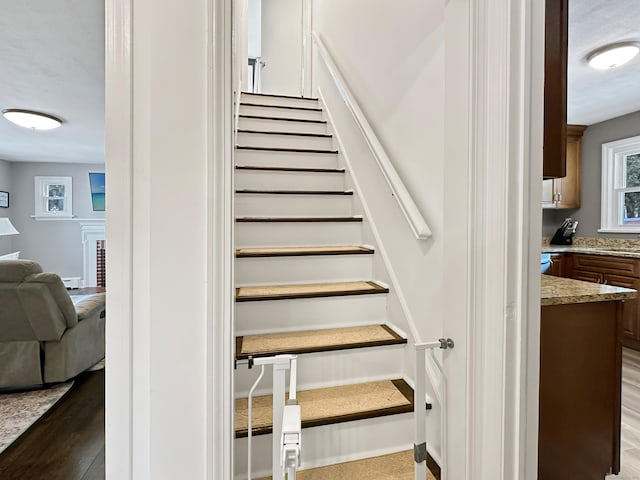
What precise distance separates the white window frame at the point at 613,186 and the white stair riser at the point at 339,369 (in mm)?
3741

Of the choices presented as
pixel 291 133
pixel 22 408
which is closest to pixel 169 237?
pixel 291 133

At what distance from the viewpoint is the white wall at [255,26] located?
16.6 feet

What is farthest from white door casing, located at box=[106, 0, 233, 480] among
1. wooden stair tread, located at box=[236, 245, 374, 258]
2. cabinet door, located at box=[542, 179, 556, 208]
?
cabinet door, located at box=[542, 179, 556, 208]

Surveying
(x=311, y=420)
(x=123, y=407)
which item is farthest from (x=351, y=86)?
(x=123, y=407)

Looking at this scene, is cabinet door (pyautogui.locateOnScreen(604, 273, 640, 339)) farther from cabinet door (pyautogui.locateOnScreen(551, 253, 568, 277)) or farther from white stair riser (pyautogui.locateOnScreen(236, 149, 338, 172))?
white stair riser (pyautogui.locateOnScreen(236, 149, 338, 172))

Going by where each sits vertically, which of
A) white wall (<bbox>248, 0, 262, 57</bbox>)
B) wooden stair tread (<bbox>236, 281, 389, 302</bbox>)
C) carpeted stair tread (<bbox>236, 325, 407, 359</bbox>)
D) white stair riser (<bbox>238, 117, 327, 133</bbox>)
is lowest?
carpeted stair tread (<bbox>236, 325, 407, 359</bbox>)

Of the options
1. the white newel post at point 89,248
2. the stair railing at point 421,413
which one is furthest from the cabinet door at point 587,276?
the white newel post at point 89,248

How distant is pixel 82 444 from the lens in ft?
6.52

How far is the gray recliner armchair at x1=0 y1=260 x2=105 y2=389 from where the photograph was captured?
232 centimetres

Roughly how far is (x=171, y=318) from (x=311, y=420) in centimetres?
81

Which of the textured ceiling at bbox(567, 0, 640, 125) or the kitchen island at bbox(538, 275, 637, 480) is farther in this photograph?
the textured ceiling at bbox(567, 0, 640, 125)

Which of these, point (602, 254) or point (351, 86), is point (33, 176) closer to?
point (351, 86)

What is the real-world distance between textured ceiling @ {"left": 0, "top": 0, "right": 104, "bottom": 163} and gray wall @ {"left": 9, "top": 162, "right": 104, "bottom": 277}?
1931 mm

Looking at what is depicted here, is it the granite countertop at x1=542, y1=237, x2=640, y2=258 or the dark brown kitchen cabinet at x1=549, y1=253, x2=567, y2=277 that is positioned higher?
the granite countertop at x1=542, y1=237, x2=640, y2=258
